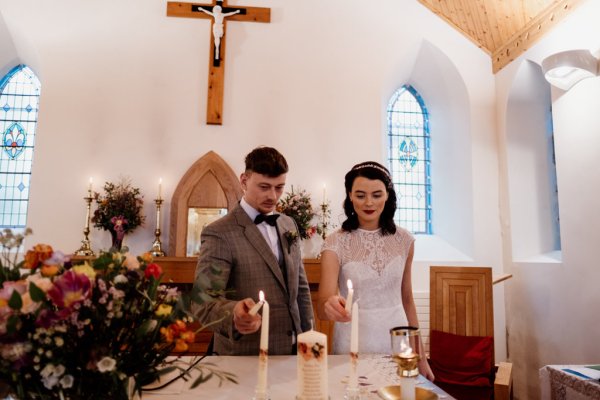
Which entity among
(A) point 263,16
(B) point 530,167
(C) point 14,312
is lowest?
(C) point 14,312

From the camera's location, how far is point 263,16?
4.98 meters

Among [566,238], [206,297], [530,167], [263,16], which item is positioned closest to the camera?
[206,297]

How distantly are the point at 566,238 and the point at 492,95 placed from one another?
6.86ft

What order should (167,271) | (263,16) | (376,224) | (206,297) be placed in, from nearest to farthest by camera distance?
(206,297)
(376,224)
(167,271)
(263,16)

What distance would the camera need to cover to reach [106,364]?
803 millimetres

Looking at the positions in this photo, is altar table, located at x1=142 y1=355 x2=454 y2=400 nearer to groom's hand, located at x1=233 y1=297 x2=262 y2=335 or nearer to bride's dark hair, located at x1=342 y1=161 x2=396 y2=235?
groom's hand, located at x1=233 y1=297 x2=262 y2=335

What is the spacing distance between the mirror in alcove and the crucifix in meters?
1.00

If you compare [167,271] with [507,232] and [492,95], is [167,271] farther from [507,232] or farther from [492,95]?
[492,95]

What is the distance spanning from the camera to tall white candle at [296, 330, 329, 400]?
1.10 meters

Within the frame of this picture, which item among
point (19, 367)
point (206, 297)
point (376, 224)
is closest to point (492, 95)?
point (376, 224)

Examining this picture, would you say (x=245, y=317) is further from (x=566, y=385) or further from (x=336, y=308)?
(x=566, y=385)

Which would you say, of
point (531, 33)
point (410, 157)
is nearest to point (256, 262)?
point (531, 33)

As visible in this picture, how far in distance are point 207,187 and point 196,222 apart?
40cm

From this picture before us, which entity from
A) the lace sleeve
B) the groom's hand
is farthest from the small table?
the groom's hand
